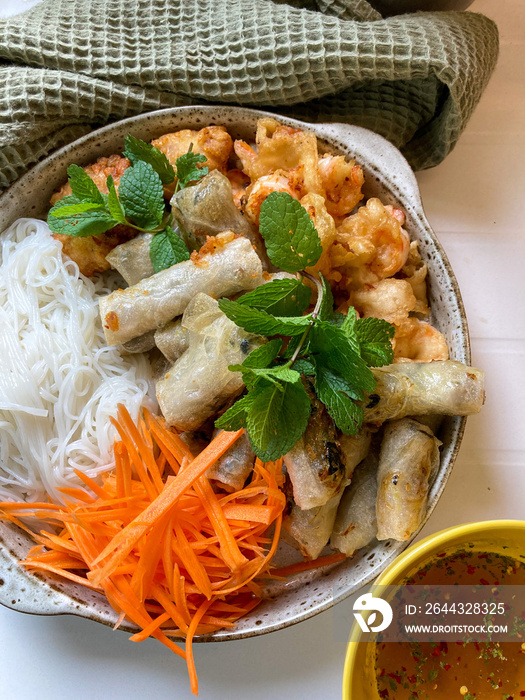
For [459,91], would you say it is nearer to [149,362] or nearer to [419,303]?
[419,303]

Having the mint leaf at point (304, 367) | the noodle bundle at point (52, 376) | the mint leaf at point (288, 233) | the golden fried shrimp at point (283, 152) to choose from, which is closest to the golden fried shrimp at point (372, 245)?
the golden fried shrimp at point (283, 152)

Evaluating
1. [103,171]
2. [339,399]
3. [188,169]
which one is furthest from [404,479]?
→ [103,171]

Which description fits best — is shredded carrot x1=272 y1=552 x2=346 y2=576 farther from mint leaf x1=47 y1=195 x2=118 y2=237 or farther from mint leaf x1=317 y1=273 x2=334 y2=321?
mint leaf x1=47 y1=195 x2=118 y2=237

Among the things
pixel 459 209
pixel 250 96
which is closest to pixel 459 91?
pixel 459 209

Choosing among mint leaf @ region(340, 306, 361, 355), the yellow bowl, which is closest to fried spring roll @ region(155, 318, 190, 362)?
mint leaf @ region(340, 306, 361, 355)

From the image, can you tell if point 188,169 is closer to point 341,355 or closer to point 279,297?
point 279,297

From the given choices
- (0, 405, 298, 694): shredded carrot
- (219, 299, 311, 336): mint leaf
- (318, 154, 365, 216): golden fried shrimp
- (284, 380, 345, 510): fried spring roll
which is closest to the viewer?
(219, 299, 311, 336): mint leaf
